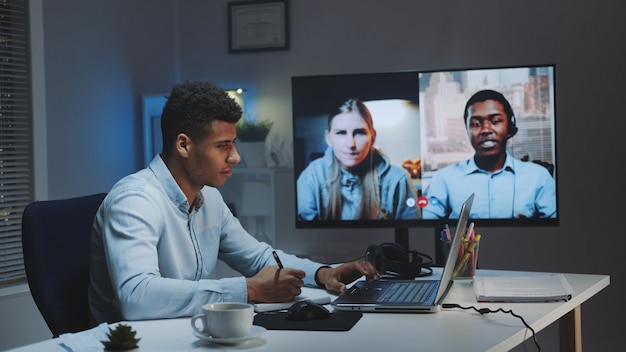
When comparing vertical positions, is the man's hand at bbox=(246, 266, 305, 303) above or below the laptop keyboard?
above

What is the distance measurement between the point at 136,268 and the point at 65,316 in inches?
12.9

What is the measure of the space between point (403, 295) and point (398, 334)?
1.21ft

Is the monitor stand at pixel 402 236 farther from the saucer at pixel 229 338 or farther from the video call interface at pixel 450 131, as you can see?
the saucer at pixel 229 338

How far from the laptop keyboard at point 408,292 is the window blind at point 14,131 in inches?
83.4

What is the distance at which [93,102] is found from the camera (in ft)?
13.0

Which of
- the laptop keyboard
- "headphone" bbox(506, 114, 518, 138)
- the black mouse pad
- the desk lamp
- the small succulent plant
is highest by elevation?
"headphone" bbox(506, 114, 518, 138)

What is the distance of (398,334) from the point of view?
1.48 meters

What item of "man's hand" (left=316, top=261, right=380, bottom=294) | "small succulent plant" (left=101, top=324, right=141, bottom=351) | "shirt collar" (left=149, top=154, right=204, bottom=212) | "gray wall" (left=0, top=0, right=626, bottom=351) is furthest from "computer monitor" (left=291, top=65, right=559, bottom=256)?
"small succulent plant" (left=101, top=324, right=141, bottom=351)

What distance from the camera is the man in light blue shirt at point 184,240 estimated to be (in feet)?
5.57

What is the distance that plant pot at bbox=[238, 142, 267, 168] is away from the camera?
4.24 metres

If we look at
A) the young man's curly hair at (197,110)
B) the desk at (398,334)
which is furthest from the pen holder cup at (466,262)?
the young man's curly hair at (197,110)

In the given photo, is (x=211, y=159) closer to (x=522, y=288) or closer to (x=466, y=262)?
(x=466, y=262)

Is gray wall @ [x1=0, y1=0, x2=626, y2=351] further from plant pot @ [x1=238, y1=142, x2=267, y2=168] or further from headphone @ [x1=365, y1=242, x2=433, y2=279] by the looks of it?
headphone @ [x1=365, y1=242, x2=433, y2=279]

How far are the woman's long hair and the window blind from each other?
1.44m
